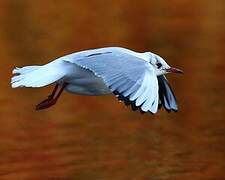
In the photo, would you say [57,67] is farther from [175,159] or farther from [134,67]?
[175,159]

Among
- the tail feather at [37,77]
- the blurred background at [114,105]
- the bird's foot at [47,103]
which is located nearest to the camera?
the tail feather at [37,77]

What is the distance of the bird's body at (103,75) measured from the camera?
3047 mm

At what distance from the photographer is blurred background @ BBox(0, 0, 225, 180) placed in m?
4.56

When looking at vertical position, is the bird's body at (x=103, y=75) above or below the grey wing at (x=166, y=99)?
above

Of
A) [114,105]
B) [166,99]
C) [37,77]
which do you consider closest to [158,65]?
[166,99]

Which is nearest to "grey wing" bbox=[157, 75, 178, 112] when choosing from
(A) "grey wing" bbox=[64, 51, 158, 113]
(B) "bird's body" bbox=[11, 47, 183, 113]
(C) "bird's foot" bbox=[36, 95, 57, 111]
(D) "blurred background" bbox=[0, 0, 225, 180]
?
(B) "bird's body" bbox=[11, 47, 183, 113]

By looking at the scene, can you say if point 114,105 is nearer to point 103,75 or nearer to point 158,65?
point 158,65

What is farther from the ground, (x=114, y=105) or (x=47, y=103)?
(x=114, y=105)

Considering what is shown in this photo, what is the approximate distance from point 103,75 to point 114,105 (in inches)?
75.6

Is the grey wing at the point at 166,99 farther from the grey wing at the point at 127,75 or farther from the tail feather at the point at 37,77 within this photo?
the tail feather at the point at 37,77

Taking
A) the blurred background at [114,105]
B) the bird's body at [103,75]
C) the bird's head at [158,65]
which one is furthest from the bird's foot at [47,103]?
the blurred background at [114,105]

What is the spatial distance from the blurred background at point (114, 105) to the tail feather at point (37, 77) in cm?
123

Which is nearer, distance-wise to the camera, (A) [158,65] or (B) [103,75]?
(B) [103,75]

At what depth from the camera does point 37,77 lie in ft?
10.4
